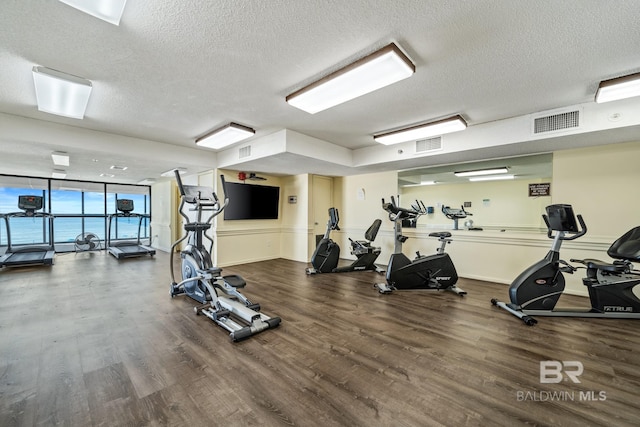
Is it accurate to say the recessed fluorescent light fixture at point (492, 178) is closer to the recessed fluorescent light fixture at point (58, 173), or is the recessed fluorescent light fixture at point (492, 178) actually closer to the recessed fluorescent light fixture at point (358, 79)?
the recessed fluorescent light fixture at point (358, 79)

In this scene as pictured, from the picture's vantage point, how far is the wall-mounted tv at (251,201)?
5922 millimetres

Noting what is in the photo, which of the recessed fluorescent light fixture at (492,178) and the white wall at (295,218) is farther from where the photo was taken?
the white wall at (295,218)

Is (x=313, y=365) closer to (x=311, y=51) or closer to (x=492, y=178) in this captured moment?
(x=311, y=51)

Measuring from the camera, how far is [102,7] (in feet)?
5.05

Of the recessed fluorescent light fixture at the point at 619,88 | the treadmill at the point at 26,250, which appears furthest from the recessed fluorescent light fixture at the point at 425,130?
the treadmill at the point at 26,250

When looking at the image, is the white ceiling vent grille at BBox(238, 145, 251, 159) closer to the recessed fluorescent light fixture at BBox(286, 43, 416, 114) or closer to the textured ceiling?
the textured ceiling

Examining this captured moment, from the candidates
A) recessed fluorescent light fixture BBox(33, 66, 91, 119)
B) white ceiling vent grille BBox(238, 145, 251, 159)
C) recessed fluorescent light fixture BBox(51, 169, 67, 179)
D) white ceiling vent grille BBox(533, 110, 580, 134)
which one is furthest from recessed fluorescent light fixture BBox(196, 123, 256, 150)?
recessed fluorescent light fixture BBox(51, 169, 67, 179)

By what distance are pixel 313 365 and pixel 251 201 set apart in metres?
4.84

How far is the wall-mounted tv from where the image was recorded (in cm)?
592

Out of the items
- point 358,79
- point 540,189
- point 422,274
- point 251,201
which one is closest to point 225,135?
point 251,201

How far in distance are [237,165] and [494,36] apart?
184 inches

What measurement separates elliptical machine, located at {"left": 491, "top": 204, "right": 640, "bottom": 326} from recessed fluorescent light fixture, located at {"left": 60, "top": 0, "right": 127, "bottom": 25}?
452cm

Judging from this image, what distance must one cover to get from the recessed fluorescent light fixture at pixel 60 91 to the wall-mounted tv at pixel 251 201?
2.96 m

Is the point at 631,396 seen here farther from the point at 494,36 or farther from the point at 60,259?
the point at 60,259
